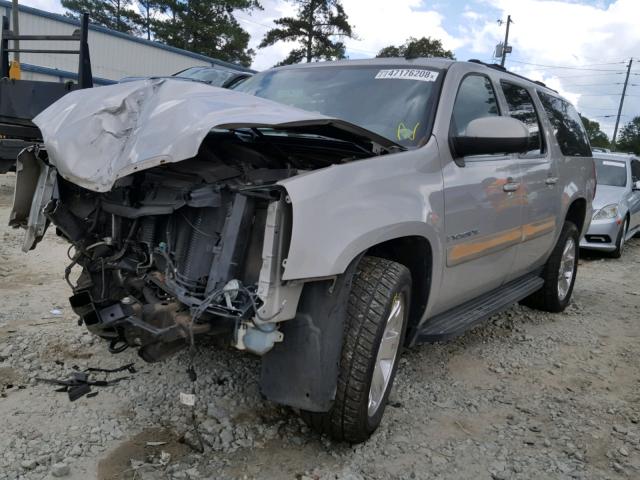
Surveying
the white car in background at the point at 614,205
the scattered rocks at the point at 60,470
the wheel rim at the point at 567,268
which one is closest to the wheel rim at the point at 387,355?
the scattered rocks at the point at 60,470

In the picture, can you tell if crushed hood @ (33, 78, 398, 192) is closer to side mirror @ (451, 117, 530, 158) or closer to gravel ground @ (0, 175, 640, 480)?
side mirror @ (451, 117, 530, 158)

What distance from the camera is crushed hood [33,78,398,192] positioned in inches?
88.2

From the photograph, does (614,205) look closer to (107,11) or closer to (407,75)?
(407,75)

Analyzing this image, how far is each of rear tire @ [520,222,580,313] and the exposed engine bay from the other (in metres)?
3.08

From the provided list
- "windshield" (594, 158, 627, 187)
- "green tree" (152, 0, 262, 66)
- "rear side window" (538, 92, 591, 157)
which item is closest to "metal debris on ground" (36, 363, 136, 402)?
"rear side window" (538, 92, 591, 157)

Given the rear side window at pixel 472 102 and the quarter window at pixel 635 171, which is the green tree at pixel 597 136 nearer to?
the quarter window at pixel 635 171

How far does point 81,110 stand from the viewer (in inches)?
104

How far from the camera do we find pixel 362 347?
2.61m

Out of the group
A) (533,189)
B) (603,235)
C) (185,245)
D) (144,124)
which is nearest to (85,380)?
(185,245)

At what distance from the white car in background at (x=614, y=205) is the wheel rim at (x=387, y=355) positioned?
21.2ft

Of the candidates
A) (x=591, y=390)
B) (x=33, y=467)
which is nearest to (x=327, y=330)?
(x=33, y=467)

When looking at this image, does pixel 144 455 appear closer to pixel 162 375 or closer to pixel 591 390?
pixel 162 375

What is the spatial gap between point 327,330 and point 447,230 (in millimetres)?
1046

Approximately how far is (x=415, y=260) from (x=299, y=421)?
3.42 feet
